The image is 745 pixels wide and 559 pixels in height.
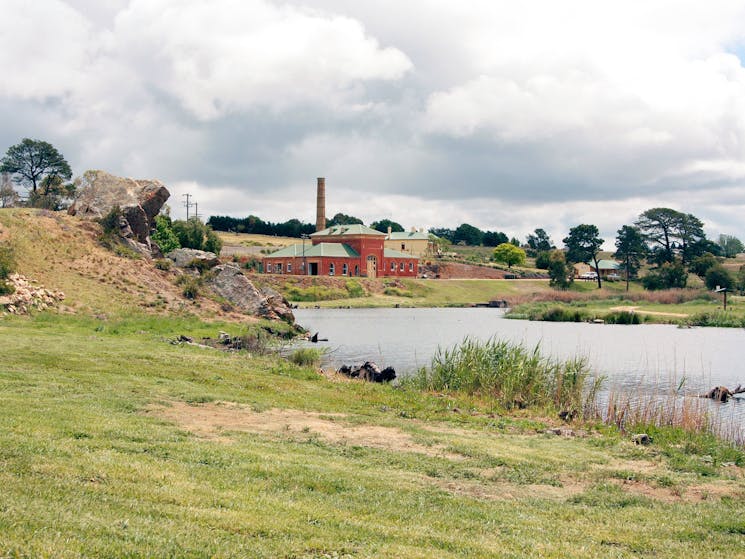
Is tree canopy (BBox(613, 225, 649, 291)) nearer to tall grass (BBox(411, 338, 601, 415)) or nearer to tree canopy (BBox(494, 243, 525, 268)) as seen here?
tree canopy (BBox(494, 243, 525, 268))

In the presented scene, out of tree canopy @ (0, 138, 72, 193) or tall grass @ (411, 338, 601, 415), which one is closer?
tall grass @ (411, 338, 601, 415)

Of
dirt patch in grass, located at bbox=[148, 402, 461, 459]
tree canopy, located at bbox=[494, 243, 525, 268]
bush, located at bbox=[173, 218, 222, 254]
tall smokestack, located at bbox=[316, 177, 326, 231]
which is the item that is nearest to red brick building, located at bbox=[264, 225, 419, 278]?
tall smokestack, located at bbox=[316, 177, 326, 231]

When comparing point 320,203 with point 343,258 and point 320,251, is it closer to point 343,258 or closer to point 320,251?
point 320,251

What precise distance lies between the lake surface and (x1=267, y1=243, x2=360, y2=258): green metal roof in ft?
149

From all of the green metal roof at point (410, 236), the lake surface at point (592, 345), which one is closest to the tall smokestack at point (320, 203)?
the green metal roof at point (410, 236)

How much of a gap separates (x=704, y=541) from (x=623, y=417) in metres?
11.6

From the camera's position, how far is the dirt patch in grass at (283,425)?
14164mm

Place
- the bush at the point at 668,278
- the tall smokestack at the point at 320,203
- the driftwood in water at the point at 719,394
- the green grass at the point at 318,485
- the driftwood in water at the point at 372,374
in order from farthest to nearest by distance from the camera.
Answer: the tall smokestack at the point at 320,203 < the bush at the point at 668,278 < the driftwood in water at the point at 372,374 < the driftwood in water at the point at 719,394 < the green grass at the point at 318,485

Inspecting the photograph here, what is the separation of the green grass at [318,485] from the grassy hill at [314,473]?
4 cm

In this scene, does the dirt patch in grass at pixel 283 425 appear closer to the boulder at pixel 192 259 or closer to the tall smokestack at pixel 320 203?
the boulder at pixel 192 259

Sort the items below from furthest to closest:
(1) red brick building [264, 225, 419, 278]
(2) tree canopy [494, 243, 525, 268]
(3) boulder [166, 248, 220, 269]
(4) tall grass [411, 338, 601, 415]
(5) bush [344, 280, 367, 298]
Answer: (2) tree canopy [494, 243, 525, 268]
(1) red brick building [264, 225, 419, 278]
(5) bush [344, 280, 367, 298]
(3) boulder [166, 248, 220, 269]
(4) tall grass [411, 338, 601, 415]

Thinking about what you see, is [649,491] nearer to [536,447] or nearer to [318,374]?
[536,447]

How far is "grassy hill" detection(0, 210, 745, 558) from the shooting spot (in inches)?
310

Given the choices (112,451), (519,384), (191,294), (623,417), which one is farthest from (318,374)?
(191,294)
